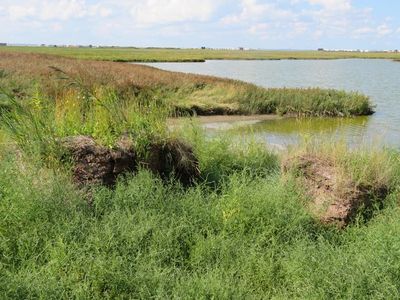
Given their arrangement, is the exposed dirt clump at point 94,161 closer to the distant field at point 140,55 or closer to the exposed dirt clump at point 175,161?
the exposed dirt clump at point 175,161

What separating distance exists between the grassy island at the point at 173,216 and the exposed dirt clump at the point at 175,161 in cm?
3

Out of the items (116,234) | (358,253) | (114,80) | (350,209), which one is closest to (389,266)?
(358,253)

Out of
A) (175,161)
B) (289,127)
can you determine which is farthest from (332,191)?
(289,127)

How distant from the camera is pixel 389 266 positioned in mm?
5031

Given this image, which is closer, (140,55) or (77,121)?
(77,121)

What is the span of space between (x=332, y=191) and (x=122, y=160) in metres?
3.26

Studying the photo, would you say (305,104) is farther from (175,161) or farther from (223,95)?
(175,161)

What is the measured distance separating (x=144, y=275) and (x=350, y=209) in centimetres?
353

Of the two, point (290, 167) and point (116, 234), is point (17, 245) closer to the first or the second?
point (116, 234)

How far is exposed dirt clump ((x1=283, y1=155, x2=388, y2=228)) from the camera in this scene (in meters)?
7.03

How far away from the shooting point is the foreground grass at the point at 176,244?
191 inches

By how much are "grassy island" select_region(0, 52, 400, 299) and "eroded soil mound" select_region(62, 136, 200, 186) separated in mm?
24

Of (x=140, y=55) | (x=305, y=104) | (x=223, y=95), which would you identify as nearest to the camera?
(x=223, y=95)

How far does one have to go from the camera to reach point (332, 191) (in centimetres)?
739
